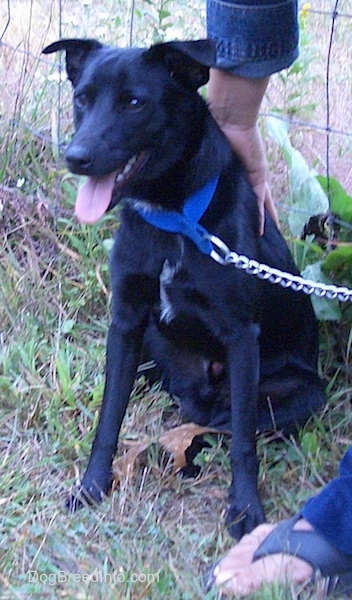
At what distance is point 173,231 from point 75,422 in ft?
2.07

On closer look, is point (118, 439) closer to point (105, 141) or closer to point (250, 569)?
point (250, 569)

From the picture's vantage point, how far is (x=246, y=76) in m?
1.95

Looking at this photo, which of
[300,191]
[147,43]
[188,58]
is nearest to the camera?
[188,58]

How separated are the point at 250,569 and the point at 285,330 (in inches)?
29.6

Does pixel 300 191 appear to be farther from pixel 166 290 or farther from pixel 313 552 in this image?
pixel 313 552

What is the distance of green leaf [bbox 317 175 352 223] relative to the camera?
2.37 meters

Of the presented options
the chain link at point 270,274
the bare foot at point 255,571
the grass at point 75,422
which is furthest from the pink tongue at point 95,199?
the bare foot at point 255,571

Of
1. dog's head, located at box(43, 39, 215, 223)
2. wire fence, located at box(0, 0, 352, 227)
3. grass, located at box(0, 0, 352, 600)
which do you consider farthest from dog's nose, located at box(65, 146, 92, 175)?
wire fence, located at box(0, 0, 352, 227)

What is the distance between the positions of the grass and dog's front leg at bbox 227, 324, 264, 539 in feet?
0.27

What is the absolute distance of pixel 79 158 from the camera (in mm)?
1707

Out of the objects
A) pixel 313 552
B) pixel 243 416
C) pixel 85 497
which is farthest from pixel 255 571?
pixel 85 497

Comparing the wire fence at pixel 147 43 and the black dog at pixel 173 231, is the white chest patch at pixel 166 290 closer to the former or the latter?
the black dog at pixel 173 231

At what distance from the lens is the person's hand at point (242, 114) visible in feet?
6.53

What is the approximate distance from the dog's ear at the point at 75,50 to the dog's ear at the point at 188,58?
0.73ft
